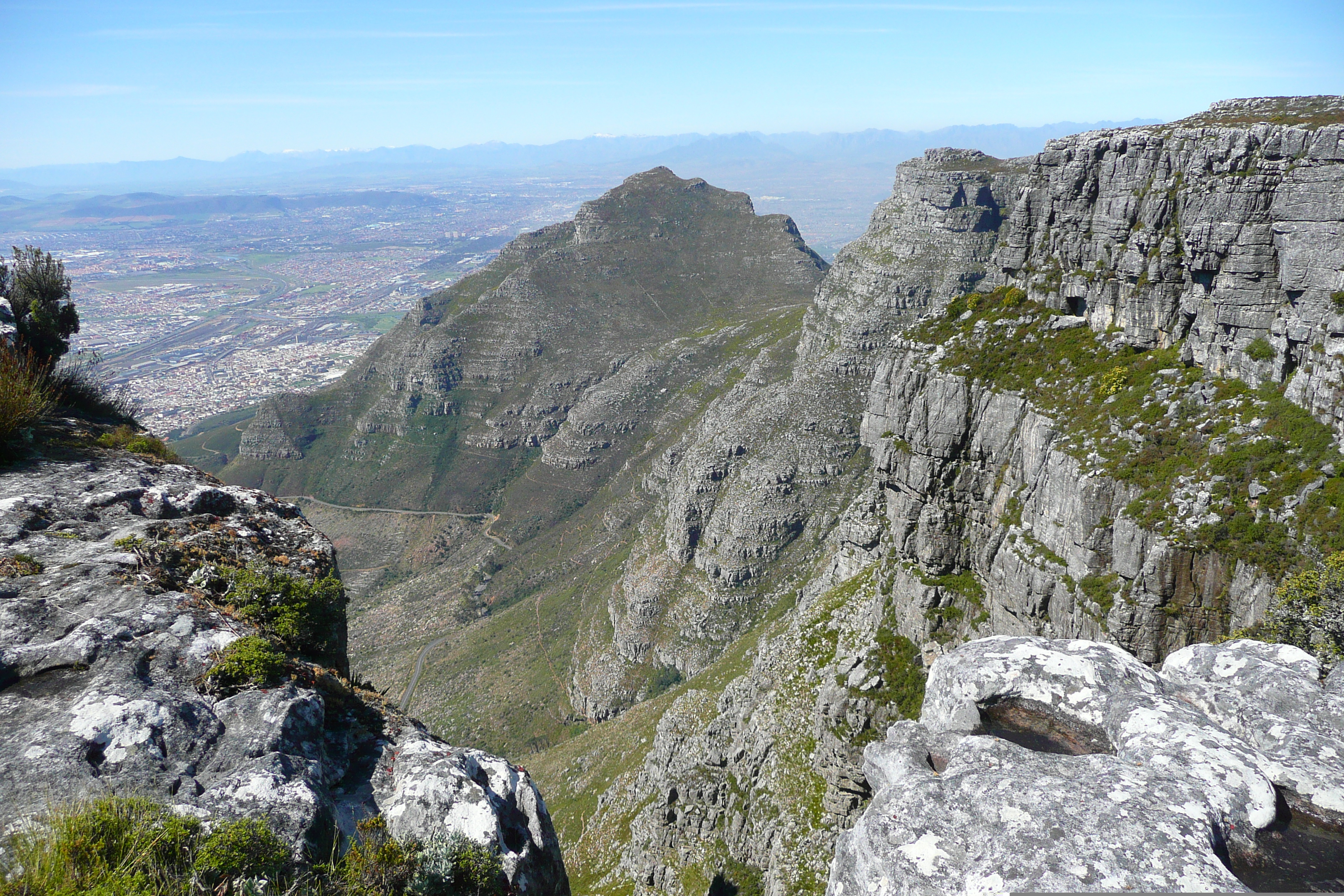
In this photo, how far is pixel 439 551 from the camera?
163 meters

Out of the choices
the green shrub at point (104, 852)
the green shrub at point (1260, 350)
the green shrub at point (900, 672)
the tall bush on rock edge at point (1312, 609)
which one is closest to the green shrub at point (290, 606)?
the green shrub at point (104, 852)

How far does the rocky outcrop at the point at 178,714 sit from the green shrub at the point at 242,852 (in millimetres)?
337

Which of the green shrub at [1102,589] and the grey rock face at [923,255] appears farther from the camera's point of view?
the grey rock face at [923,255]

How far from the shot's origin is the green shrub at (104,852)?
783 cm

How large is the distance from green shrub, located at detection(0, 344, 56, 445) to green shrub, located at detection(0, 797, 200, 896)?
13101 millimetres

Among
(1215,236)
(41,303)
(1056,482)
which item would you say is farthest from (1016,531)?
(41,303)

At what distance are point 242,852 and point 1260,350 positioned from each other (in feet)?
119

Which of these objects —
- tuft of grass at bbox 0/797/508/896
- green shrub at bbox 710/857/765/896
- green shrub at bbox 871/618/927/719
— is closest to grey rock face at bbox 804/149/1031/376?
green shrub at bbox 871/618/927/719

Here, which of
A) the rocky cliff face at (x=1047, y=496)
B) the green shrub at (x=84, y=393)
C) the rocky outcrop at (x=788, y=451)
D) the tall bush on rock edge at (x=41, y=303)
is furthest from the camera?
the rocky outcrop at (x=788, y=451)

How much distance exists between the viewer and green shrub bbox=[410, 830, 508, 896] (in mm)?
10234

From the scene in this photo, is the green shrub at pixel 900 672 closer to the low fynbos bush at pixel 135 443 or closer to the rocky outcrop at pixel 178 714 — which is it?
the rocky outcrop at pixel 178 714

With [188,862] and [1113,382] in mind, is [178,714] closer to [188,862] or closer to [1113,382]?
[188,862]

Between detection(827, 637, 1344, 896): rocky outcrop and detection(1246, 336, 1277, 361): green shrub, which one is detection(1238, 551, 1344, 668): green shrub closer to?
detection(1246, 336, 1277, 361): green shrub

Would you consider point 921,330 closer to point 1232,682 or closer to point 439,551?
point 1232,682
